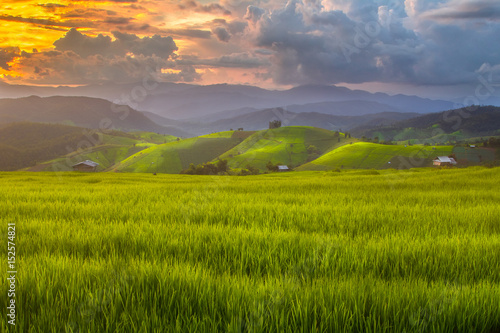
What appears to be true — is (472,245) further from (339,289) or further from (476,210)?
(476,210)

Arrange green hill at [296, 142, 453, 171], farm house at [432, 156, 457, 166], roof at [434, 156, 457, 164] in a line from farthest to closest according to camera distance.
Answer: green hill at [296, 142, 453, 171], roof at [434, 156, 457, 164], farm house at [432, 156, 457, 166]

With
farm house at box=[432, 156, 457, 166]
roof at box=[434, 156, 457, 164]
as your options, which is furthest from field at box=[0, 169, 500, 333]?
roof at box=[434, 156, 457, 164]

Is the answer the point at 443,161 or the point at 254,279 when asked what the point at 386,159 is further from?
the point at 254,279

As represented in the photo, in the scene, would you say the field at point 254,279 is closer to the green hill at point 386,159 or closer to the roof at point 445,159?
the green hill at point 386,159

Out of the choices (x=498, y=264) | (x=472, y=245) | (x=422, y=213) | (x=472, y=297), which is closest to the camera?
(x=472, y=297)

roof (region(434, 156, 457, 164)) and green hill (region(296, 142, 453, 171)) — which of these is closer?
roof (region(434, 156, 457, 164))

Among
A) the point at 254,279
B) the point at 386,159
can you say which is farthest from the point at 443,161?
the point at 254,279

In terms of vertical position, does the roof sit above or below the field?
above

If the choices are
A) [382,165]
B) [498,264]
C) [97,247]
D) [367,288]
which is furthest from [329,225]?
[382,165]

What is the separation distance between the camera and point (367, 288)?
249 centimetres

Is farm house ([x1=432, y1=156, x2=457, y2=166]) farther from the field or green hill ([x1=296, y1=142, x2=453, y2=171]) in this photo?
the field

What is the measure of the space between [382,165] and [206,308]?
19869 cm

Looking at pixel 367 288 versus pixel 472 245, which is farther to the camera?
pixel 472 245

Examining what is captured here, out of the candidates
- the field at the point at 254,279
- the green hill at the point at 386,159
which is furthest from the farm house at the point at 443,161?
the field at the point at 254,279
